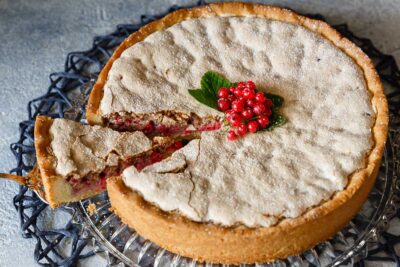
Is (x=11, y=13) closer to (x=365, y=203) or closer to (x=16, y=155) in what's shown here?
(x=16, y=155)

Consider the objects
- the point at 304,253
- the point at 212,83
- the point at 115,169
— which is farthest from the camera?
the point at 212,83

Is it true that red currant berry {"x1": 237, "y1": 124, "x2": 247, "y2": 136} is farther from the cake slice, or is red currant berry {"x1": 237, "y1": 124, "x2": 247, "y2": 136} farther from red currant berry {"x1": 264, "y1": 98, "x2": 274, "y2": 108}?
the cake slice

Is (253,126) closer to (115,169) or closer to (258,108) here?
(258,108)

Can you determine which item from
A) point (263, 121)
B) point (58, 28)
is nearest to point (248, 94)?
point (263, 121)

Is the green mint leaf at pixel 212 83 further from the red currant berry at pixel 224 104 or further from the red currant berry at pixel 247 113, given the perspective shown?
the red currant berry at pixel 247 113

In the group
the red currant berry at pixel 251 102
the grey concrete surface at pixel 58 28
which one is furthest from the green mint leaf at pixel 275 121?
the grey concrete surface at pixel 58 28

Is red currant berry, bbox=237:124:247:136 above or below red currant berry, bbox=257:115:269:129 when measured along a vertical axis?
below

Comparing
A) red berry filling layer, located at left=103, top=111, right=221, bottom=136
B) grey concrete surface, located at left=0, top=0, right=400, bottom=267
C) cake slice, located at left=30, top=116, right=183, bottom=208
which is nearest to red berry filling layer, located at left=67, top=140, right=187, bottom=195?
cake slice, located at left=30, top=116, right=183, bottom=208
